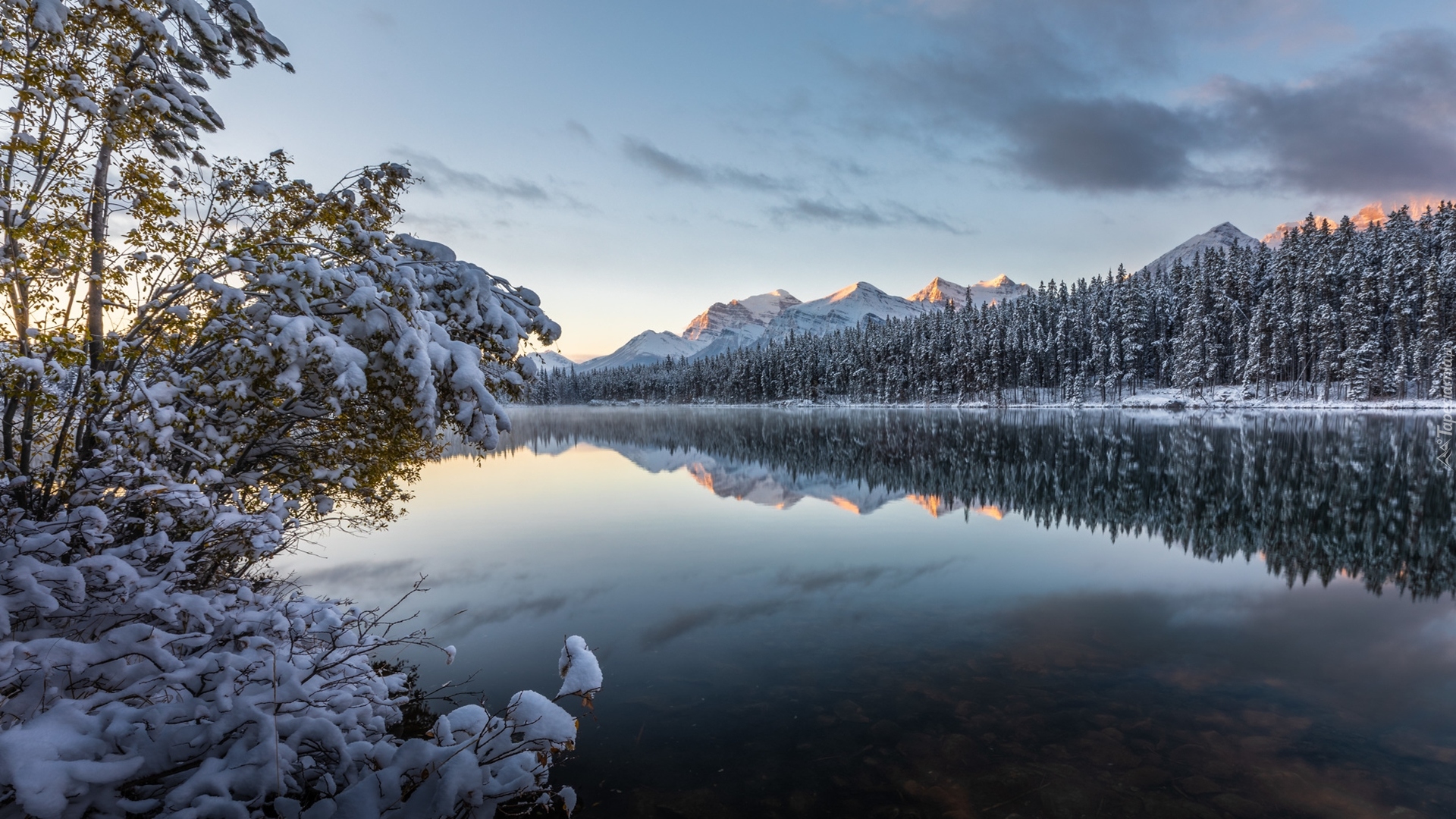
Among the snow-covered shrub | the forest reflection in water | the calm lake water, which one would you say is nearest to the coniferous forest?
the forest reflection in water

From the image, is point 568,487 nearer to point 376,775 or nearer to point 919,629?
point 919,629

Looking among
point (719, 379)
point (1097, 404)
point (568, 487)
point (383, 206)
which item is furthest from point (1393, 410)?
point (719, 379)

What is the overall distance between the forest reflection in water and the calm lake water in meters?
0.21

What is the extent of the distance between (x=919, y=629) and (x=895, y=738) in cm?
396

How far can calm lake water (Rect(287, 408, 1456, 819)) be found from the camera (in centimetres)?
666

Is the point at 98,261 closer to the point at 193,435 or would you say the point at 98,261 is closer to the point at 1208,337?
the point at 193,435

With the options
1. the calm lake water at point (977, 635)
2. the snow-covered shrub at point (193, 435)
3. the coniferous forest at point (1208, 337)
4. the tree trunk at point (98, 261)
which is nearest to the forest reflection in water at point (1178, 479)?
the calm lake water at point (977, 635)

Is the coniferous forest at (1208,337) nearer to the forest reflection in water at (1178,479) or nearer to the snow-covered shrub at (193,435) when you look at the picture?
the forest reflection in water at (1178,479)

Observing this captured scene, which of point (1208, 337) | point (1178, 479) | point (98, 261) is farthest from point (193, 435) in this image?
point (1208, 337)

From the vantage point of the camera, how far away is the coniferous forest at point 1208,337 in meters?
A: 75.0

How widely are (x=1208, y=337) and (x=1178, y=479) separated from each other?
84.5 meters

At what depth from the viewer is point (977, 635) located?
10789 mm

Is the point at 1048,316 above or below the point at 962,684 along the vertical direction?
above

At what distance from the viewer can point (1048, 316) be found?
120m
